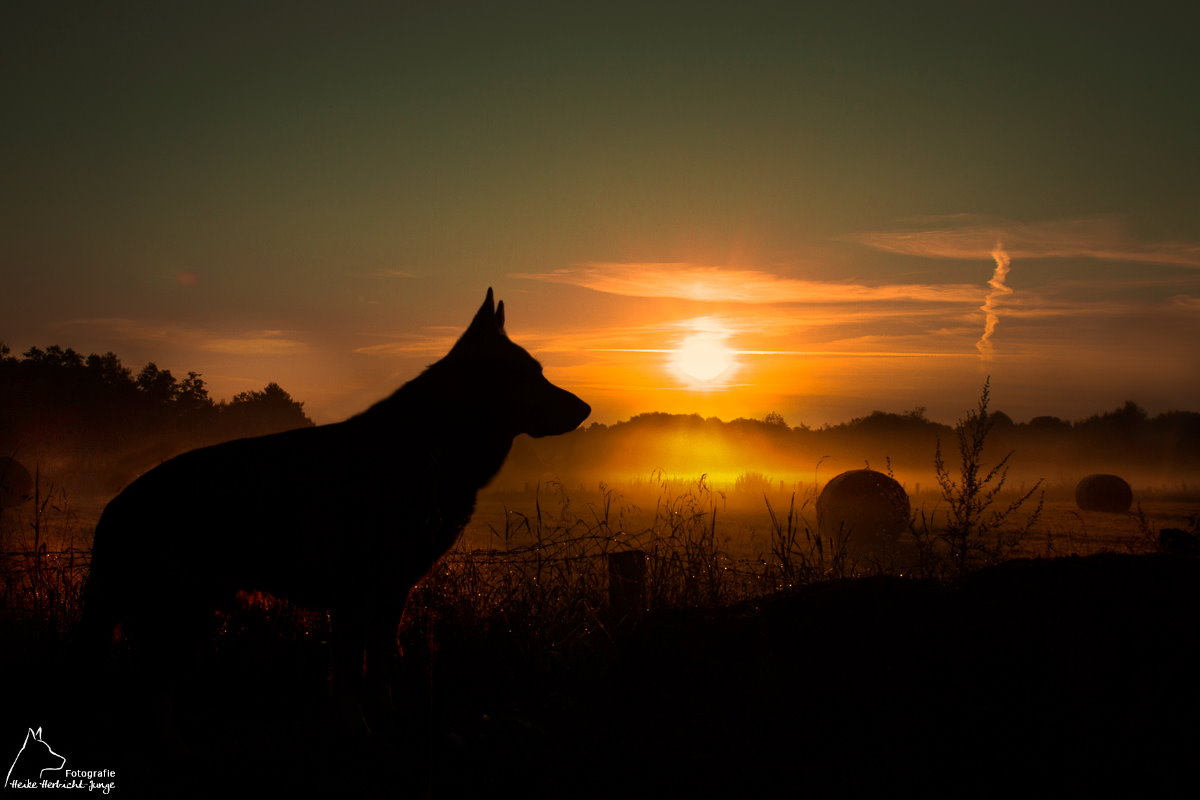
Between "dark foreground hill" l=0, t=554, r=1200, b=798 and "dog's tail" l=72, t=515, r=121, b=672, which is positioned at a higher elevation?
"dog's tail" l=72, t=515, r=121, b=672

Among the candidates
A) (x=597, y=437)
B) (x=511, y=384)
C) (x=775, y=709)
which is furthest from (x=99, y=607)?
(x=597, y=437)

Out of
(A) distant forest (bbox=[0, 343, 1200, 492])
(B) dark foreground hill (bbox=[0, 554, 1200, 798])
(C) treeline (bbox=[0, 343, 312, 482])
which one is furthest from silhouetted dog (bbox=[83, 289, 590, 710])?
(C) treeline (bbox=[0, 343, 312, 482])

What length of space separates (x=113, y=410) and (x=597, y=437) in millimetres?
27066

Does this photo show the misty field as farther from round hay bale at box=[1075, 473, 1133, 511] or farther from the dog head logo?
round hay bale at box=[1075, 473, 1133, 511]

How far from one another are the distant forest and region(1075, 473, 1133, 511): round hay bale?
26.7ft

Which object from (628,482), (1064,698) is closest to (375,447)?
(1064,698)

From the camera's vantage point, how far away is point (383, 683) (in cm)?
393

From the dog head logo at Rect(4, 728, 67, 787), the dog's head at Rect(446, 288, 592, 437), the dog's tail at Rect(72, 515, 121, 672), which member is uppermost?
the dog's head at Rect(446, 288, 592, 437)

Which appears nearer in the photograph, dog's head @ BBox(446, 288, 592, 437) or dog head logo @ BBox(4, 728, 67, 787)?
dog head logo @ BBox(4, 728, 67, 787)

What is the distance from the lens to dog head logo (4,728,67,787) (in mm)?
3387

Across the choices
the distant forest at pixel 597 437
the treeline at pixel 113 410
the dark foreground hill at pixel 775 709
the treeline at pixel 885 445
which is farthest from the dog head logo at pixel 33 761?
the treeline at pixel 885 445

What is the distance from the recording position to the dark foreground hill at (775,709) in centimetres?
297

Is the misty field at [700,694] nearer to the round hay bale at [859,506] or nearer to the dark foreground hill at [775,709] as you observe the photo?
the dark foreground hill at [775,709]

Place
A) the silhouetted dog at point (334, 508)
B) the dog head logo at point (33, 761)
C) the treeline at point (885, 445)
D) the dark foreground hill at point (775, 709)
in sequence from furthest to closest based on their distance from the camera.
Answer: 1. the treeline at point (885, 445)
2. the silhouetted dog at point (334, 508)
3. the dog head logo at point (33, 761)
4. the dark foreground hill at point (775, 709)
